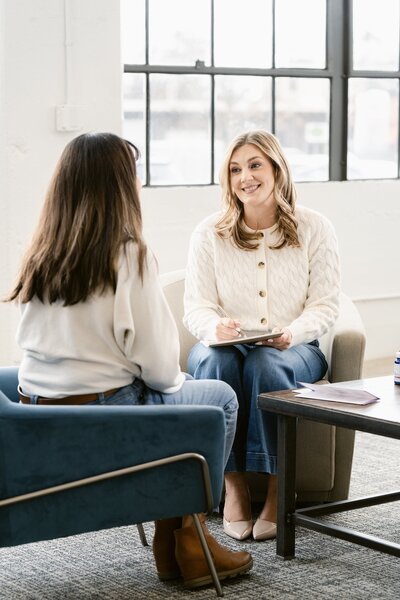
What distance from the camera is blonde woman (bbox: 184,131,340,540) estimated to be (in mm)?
3258

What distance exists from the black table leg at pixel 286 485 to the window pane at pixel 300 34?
10.8 ft

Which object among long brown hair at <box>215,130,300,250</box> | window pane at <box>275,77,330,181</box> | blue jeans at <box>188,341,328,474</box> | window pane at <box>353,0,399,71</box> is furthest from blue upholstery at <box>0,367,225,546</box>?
window pane at <box>353,0,399,71</box>

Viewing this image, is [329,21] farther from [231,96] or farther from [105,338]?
[105,338]

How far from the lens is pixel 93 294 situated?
8.44 feet

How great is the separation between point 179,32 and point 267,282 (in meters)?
2.36

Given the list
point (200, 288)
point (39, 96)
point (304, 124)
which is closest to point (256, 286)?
point (200, 288)

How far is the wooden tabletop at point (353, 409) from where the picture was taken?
2.67 meters

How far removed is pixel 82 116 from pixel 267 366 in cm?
193

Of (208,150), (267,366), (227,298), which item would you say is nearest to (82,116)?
(208,150)

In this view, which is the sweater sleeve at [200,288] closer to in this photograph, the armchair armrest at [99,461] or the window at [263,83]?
the armchair armrest at [99,461]

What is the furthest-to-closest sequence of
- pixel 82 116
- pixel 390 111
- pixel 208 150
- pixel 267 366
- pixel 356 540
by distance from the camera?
pixel 390 111 < pixel 208 150 < pixel 82 116 < pixel 267 366 < pixel 356 540

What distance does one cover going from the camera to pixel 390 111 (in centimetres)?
632

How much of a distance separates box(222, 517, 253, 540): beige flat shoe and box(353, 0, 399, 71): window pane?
141 inches

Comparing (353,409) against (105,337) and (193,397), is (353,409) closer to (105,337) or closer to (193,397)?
(193,397)
